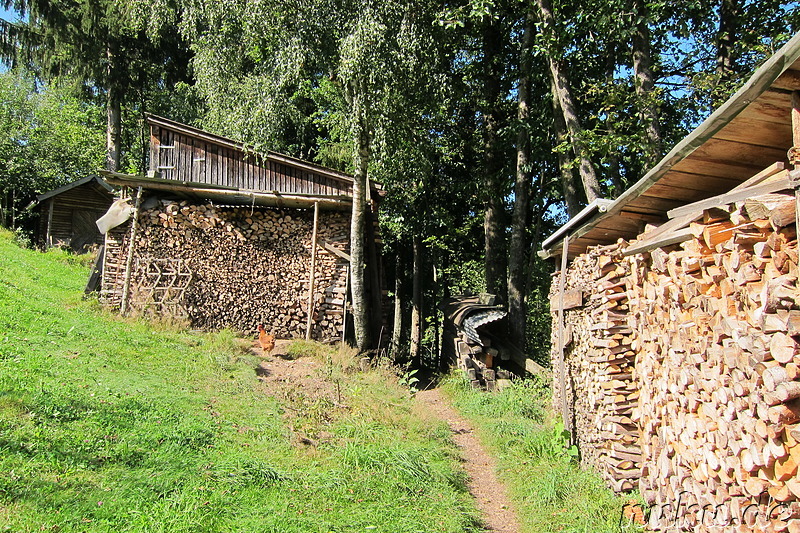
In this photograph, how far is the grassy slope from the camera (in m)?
4.39

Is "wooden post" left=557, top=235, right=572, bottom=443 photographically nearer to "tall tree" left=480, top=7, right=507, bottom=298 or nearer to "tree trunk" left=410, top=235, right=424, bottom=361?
"tall tree" left=480, top=7, right=507, bottom=298

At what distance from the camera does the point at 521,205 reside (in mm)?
13664

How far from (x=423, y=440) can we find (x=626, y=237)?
3691 mm

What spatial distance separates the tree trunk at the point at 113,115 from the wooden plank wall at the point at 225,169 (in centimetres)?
1133

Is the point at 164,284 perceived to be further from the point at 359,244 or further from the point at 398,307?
the point at 398,307

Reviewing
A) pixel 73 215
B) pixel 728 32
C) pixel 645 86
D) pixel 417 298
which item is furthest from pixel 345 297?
pixel 73 215

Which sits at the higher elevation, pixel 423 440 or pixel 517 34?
pixel 517 34

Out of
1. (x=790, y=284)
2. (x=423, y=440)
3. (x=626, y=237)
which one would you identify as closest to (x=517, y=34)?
(x=626, y=237)

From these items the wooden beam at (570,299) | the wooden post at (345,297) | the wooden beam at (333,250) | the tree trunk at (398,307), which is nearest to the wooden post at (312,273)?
the wooden beam at (333,250)

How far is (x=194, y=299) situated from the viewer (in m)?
12.6

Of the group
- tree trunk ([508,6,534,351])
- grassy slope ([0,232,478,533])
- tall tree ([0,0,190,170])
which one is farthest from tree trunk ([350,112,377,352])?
tall tree ([0,0,190,170])

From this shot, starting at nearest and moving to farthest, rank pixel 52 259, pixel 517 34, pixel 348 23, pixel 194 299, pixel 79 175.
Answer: pixel 348 23 → pixel 194 299 → pixel 517 34 → pixel 52 259 → pixel 79 175

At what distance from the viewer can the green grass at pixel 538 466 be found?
5402 millimetres

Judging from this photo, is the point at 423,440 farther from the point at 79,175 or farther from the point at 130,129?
the point at 130,129
